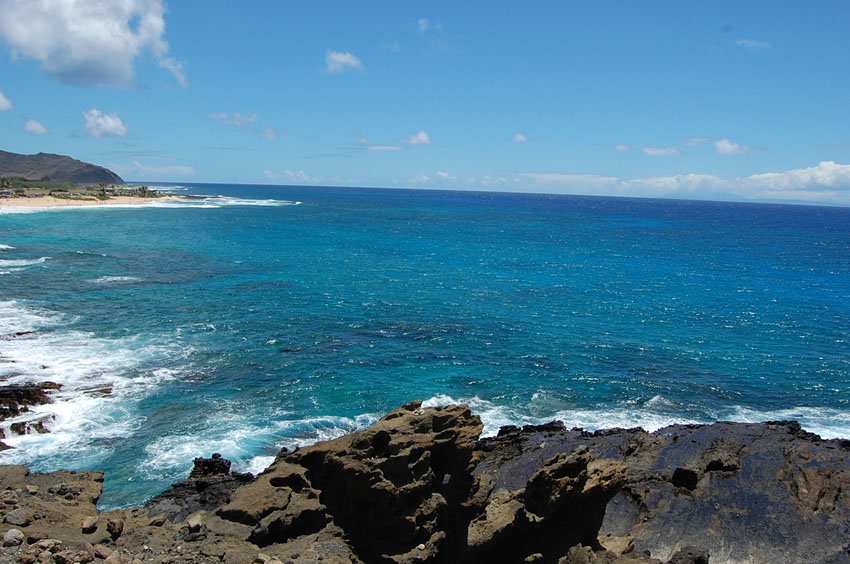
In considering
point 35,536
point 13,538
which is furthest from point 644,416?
point 13,538

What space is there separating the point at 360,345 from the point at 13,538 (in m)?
38.1

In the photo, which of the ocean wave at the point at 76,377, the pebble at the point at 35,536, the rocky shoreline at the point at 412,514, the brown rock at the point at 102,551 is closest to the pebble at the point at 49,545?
the rocky shoreline at the point at 412,514

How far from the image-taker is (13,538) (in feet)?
52.5

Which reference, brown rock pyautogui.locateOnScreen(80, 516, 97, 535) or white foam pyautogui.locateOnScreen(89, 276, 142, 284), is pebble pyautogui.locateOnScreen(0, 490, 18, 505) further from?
white foam pyautogui.locateOnScreen(89, 276, 142, 284)

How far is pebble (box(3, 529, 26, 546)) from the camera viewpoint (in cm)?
1582

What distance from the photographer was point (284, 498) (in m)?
19.8

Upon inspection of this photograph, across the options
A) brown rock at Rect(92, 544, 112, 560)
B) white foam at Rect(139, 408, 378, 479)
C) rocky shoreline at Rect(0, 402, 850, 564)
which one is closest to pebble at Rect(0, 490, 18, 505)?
rocky shoreline at Rect(0, 402, 850, 564)

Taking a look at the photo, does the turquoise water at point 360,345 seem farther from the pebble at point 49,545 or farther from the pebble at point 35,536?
the pebble at point 49,545

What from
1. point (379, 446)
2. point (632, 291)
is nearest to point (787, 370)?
point (632, 291)

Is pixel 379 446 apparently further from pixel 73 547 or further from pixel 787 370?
pixel 787 370

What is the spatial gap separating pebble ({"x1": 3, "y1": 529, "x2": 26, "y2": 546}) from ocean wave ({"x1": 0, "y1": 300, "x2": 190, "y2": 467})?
16.8 m

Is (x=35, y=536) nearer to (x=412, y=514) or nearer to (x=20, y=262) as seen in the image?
(x=412, y=514)

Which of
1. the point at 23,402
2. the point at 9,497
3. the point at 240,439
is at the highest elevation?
the point at 9,497

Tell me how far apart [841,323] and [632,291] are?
24.9m
